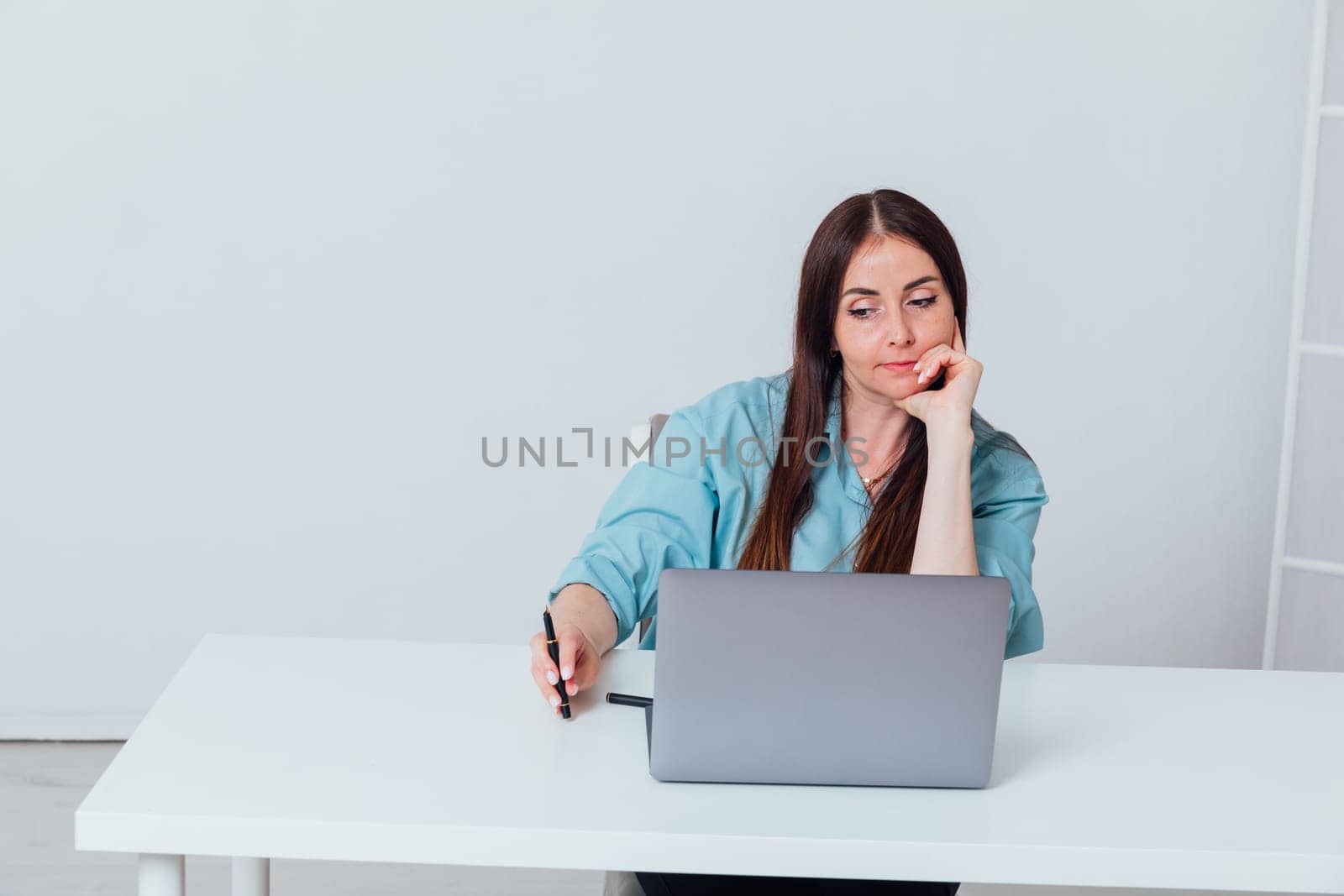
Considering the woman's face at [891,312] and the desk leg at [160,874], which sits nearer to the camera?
the desk leg at [160,874]

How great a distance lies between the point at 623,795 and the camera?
4.16ft

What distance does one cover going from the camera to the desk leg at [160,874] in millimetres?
1230

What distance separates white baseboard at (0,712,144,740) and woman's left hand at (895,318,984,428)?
219 cm

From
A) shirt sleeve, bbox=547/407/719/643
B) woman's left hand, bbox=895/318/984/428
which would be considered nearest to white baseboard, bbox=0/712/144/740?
shirt sleeve, bbox=547/407/719/643

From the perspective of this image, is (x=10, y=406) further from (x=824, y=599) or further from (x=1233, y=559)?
(x=1233, y=559)

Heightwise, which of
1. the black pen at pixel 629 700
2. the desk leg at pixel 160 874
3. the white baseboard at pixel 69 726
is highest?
the black pen at pixel 629 700

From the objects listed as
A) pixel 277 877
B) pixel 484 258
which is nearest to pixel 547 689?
pixel 277 877

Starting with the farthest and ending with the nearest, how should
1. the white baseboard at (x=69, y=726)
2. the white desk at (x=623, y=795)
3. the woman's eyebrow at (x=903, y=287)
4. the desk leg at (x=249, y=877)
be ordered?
the white baseboard at (x=69, y=726), the woman's eyebrow at (x=903, y=287), the desk leg at (x=249, y=877), the white desk at (x=623, y=795)

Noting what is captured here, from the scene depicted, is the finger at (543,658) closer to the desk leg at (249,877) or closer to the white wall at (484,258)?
the desk leg at (249,877)

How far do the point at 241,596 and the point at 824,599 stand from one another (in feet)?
7.75

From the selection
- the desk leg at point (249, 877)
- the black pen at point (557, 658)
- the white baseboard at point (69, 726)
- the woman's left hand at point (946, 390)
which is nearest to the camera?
the black pen at point (557, 658)

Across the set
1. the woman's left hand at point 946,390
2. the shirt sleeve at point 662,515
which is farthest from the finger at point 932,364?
the shirt sleeve at point 662,515

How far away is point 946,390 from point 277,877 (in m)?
1.64

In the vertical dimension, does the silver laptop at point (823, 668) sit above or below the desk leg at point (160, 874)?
above
